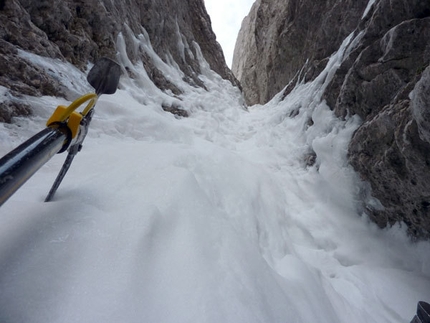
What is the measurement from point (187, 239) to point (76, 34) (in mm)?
4995

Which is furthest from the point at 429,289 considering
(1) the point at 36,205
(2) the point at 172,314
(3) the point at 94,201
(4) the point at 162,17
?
(4) the point at 162,17

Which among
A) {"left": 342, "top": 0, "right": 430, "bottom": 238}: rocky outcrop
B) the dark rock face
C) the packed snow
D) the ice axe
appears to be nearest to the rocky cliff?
{"left": 342, "top": 0, "right": 430, "bottom": 238}: rocky outcrop

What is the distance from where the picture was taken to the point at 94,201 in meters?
1.41

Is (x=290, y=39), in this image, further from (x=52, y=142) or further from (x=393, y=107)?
(x=52, y=142)

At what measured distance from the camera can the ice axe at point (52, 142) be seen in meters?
0.77

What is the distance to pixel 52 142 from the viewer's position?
1.02 metres

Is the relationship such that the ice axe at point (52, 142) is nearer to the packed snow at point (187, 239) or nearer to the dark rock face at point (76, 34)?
the packed snow at point (187, 239)

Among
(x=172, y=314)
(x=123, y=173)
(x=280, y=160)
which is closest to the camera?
(x=172, y=314)

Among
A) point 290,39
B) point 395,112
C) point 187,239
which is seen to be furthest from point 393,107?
point 290,39

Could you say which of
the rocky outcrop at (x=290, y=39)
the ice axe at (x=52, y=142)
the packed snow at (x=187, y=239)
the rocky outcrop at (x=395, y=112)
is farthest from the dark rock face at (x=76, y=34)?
the rocky outcrop at (x=290, y=39)

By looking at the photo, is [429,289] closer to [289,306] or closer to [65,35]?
[289,306]

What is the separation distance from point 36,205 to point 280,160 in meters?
4.16

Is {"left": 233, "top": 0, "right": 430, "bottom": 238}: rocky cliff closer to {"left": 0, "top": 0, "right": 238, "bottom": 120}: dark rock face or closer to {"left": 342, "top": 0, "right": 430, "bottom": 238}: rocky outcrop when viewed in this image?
{"left": 342, "top": 0, "right": 430, "bottom": 238}: rocky outcrop

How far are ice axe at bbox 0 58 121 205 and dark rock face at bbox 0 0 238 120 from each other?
4.83ft
